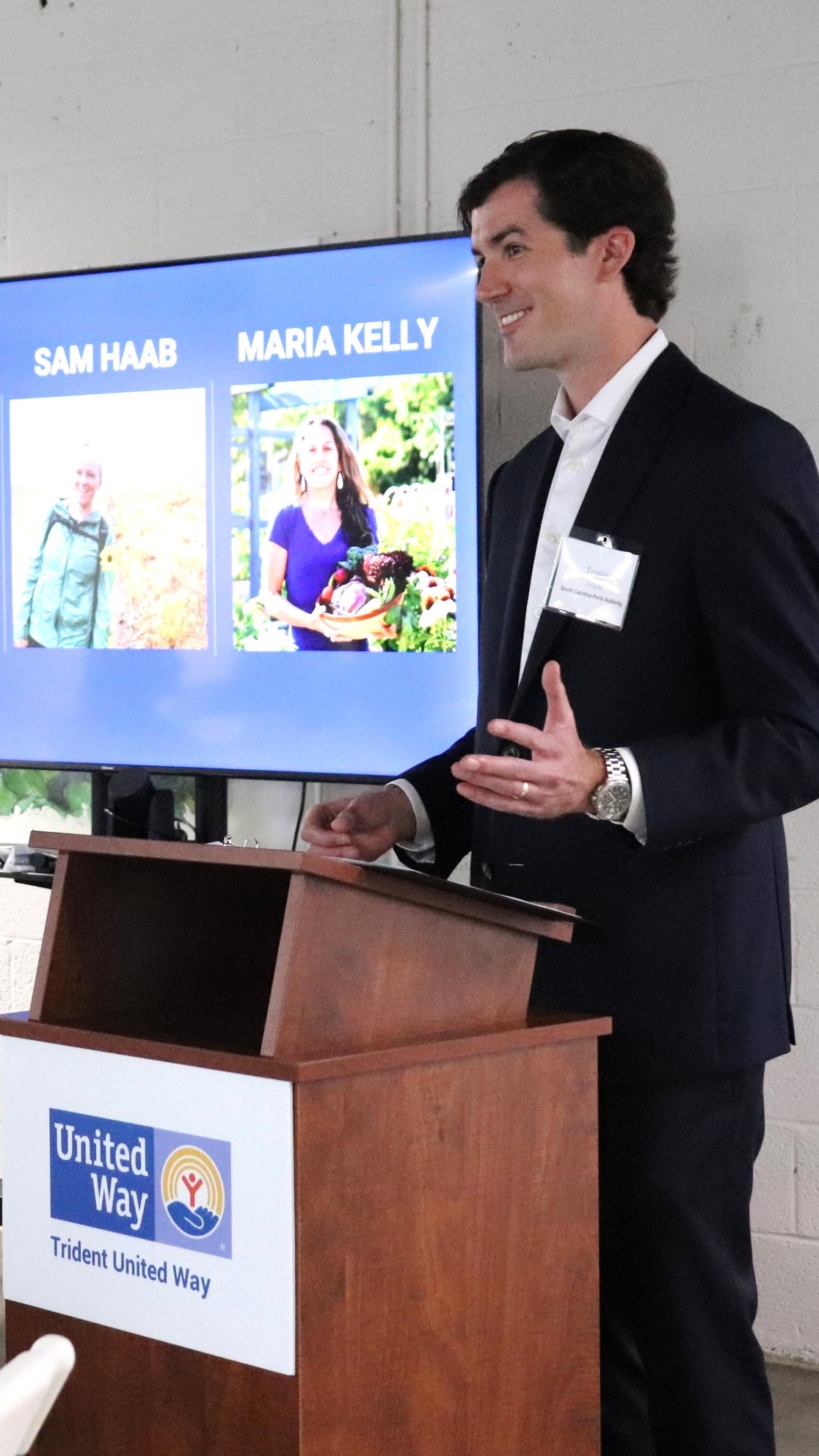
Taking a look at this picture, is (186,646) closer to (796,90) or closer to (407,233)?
(407,233)

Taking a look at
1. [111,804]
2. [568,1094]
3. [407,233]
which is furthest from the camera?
[407,233]

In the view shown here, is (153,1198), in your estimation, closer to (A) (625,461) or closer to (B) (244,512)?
(A) (625,461)

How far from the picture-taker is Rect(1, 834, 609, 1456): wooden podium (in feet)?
4.42

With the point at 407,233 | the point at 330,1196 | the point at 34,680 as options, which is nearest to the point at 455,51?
the point at 407,233

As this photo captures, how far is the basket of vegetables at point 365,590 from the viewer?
2.76 meters

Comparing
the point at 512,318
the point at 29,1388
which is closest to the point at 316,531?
the point at 512,318

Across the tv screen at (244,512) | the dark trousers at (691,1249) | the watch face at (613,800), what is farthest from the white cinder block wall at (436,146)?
the watch face at (613,800)

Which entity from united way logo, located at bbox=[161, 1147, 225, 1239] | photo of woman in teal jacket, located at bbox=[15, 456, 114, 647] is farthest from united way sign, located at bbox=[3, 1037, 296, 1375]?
photo of woman in teal jacket, located at bbox=[15, 456, 114, 647]

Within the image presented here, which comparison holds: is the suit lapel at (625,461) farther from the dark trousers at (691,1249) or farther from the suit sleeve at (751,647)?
the dark trousers at (691,1249)

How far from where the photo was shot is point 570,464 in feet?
6.39

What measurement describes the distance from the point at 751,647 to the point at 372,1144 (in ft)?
2.17

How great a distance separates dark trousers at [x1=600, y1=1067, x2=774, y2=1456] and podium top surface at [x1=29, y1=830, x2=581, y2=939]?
0.97 feet

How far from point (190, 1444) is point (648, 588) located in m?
0.99

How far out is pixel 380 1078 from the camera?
140 centimetres
